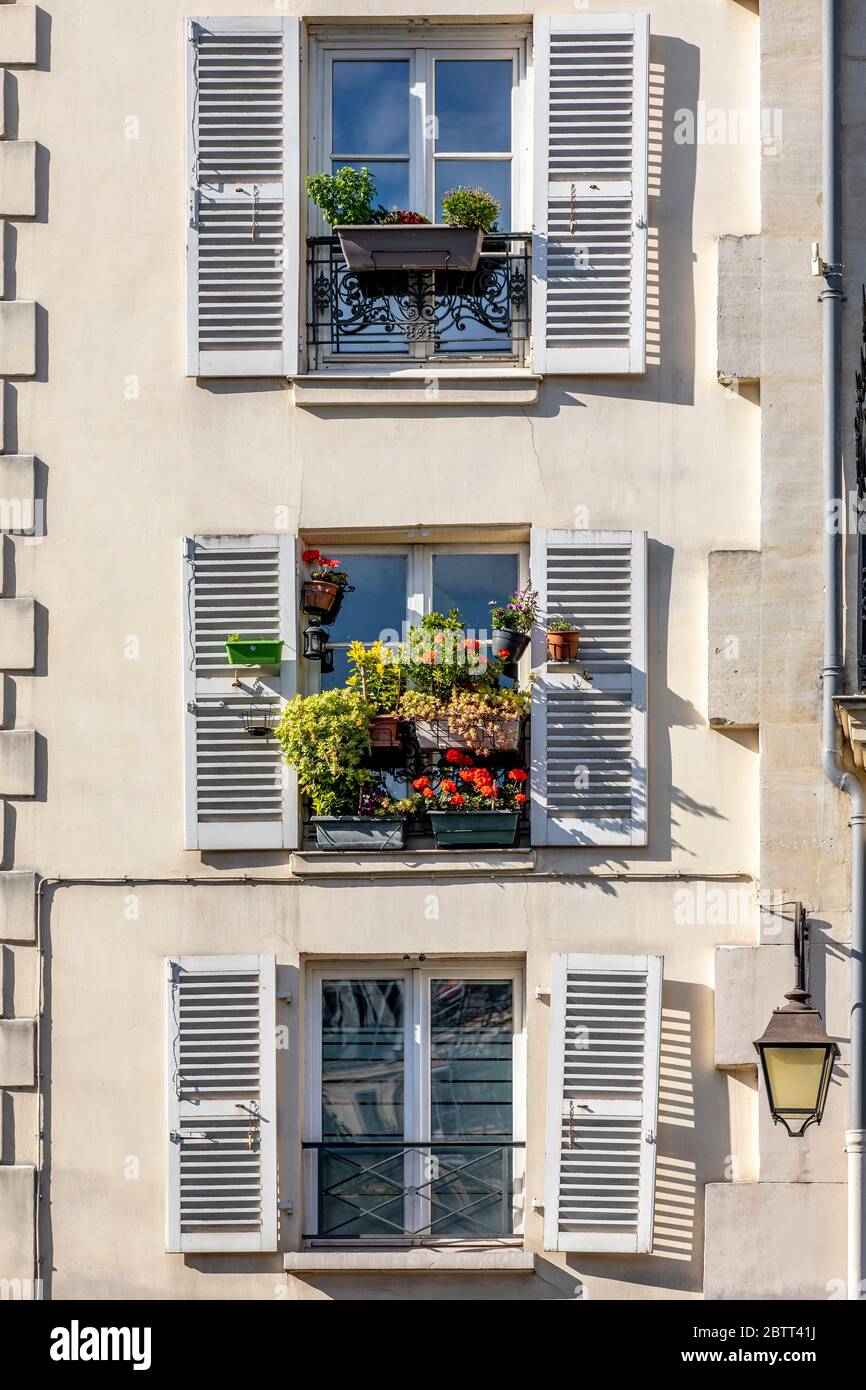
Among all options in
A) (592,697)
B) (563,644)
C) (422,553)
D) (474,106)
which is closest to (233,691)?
(422,553)

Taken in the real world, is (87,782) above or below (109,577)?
below

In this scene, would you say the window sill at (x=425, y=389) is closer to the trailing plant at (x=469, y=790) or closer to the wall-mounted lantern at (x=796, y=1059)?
the trailing plant at (x=469, y=790)

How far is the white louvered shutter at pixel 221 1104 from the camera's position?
8.77 metres

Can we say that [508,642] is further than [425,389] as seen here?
No

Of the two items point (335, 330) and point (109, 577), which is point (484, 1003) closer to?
point (109, 577)

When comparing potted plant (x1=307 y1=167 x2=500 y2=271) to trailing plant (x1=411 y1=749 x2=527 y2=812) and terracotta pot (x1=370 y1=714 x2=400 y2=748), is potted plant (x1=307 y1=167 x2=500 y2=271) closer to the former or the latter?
terracotta pot (x1=370 y1=714 x2=400 y2=748)

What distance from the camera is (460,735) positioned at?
8.91 metres

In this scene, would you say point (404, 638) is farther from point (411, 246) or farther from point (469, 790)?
point (411, 246)

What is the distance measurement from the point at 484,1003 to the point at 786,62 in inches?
196

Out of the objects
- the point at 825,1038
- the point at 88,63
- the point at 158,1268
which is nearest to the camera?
the point at 825,1038

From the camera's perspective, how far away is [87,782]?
9.14m

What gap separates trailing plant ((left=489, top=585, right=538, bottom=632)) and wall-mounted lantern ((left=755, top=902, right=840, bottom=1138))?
7.33ft

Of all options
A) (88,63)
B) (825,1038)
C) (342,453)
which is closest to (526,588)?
(342,453)

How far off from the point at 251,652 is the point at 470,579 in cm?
124
